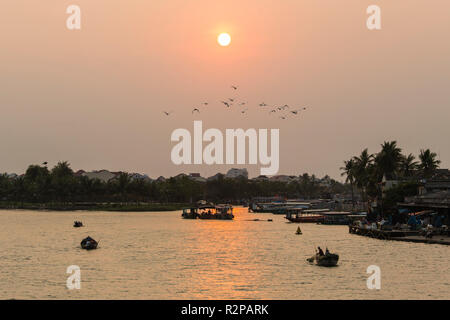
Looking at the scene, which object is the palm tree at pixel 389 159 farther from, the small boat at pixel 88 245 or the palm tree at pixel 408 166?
the small boat at pixel 88 245

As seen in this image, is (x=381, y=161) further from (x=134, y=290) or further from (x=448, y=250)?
(x=134, y=290)

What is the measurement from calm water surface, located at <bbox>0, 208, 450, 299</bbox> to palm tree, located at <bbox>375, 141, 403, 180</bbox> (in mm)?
49429

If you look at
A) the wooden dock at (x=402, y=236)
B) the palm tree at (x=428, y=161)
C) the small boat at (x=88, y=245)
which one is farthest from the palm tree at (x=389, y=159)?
the small boat at (x=88, y=245)

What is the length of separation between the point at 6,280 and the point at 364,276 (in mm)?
34519

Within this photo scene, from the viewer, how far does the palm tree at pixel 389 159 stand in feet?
460

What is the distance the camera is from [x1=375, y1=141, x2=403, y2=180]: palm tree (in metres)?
140

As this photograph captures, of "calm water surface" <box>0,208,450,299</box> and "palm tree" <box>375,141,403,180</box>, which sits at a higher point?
"palm tree" <box>375,141,403,180</box>

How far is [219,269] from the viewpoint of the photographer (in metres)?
61.0

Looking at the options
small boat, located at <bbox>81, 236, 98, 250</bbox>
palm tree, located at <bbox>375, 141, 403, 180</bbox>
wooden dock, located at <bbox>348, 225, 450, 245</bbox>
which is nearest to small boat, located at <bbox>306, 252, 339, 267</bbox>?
wooden dock, located at <bbox>348, 225, 450, 245</bbox>

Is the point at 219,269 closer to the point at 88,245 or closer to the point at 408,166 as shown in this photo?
the point at 88,245

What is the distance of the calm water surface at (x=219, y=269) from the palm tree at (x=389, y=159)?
162 ft

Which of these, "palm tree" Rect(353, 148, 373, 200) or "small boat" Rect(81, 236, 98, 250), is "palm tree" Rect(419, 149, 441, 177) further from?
"small boat" Rect(81, 236, 98, 250)

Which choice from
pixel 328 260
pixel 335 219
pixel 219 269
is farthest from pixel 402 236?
pixel 335 219
